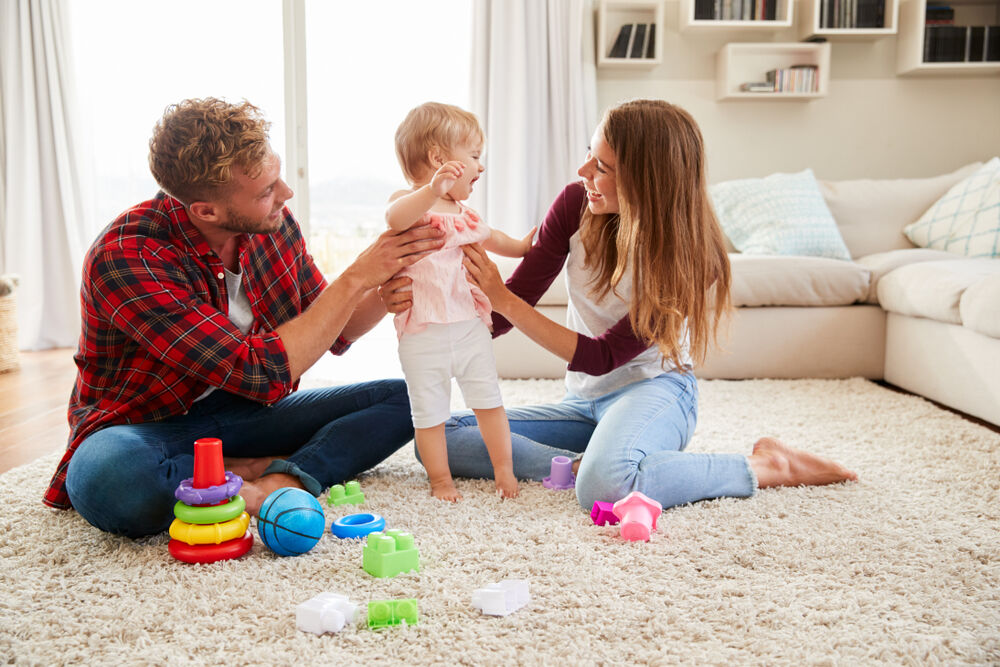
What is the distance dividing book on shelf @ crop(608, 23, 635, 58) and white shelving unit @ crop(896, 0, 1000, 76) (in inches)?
54.2

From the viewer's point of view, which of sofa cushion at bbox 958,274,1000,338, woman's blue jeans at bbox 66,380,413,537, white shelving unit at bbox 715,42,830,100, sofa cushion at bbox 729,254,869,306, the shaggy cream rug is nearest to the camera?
the shaggy cream rug

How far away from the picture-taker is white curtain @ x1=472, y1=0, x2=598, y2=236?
4293 millimetres

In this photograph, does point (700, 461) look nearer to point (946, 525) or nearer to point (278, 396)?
point (946, 525)

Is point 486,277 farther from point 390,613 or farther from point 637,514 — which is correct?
point 390,613

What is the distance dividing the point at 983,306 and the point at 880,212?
5.08 ft

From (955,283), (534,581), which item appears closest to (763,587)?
(534,581)

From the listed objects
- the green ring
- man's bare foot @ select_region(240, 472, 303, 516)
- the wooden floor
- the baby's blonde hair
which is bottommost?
the wooden floor

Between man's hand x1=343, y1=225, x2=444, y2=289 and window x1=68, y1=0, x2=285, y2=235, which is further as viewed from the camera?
window x1=68, y1=0, x2=285, y2=235

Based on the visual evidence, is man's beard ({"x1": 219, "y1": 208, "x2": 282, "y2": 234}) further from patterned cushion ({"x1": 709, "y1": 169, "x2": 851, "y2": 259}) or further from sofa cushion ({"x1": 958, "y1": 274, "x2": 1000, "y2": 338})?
patterned cushion ({"x1": 709, "y1": 169, "x2": 851, "y2": 259})

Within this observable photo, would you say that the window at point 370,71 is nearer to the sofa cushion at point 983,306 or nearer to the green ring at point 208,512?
the sofa cushion at point 983,306

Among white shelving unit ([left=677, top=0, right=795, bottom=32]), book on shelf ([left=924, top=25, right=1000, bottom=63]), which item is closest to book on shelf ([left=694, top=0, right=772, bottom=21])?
white shelving unit ([left=677, top=0, right=795, bottom=32])

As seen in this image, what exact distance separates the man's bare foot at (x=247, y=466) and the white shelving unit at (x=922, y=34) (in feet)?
12.6

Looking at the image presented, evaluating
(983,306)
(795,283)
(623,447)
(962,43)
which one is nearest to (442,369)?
(623,447)

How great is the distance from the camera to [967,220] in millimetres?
3400
